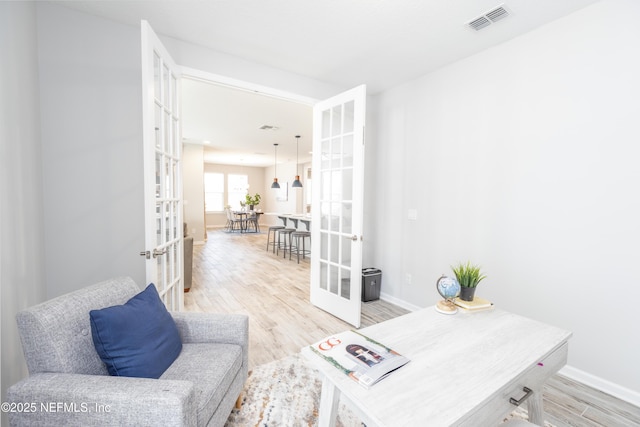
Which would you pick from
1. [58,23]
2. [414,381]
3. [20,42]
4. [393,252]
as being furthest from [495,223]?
[58,23]

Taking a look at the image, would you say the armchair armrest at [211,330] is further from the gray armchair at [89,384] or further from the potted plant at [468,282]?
the potted plant at [468,282]

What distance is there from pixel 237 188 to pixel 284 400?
1099 cm

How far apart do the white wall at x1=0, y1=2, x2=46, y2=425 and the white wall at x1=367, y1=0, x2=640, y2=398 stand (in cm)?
330

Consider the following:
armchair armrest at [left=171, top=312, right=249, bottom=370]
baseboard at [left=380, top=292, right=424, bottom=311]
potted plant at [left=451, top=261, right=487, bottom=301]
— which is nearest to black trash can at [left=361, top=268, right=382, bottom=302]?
baseboard at [left=380, top=292, right=424, bottom=311]

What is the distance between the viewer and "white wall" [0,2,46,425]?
4.76 feet

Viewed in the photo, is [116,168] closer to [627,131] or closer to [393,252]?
[393,252]

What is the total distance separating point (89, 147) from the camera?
→ 213cm

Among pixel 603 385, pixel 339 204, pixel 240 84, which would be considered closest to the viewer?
pixel 603 385

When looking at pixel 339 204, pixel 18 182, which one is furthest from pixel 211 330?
pixel 339 204

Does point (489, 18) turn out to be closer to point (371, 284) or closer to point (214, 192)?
point (371, 284)

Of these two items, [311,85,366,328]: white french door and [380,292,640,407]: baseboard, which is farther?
[311,85,366,328]: white french door

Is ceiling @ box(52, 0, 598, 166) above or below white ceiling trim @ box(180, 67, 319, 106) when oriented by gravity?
above

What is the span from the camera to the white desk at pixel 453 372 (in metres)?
0.90

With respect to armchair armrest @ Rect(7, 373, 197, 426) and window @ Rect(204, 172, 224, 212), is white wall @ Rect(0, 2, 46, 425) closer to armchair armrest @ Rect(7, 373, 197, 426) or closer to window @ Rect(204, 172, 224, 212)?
armchair armrest @ Rect(7, 373, 197, 426)
